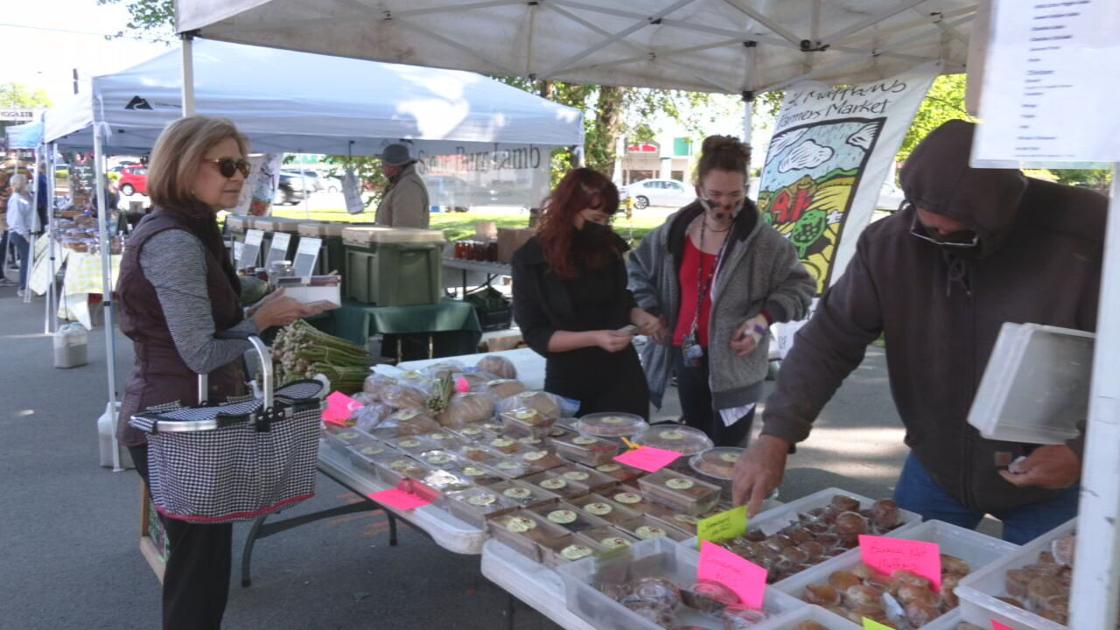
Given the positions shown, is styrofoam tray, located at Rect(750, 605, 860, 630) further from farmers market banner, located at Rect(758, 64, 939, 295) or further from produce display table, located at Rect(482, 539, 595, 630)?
farmers market banner, located at Rect(758, 64, 939, 295)

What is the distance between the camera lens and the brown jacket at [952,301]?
1.44 meters

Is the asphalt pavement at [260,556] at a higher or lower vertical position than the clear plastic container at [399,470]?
lower

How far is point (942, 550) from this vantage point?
1.60 meters

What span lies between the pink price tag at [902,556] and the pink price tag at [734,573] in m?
0.24

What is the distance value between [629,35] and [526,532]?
10.7 feet

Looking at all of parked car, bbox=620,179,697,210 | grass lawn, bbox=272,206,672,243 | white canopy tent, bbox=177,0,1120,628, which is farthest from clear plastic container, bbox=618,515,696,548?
parked car, bbox=620,179,697,210

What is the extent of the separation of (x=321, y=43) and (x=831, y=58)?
285cm

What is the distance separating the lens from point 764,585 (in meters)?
1.35

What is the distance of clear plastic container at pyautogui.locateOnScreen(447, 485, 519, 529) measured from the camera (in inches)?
68.8

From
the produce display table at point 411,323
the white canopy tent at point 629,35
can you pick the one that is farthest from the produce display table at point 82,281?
the white canopy tent at point 629,35

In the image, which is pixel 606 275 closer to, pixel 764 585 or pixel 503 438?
pixel 503 438

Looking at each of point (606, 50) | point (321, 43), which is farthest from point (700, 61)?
point (321, 43)

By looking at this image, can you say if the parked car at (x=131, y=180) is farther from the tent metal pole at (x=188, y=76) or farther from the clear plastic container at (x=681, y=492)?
the clear plastic container at (x=681, y=492)

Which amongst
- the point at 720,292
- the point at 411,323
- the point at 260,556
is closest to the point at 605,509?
the point at 720,292
